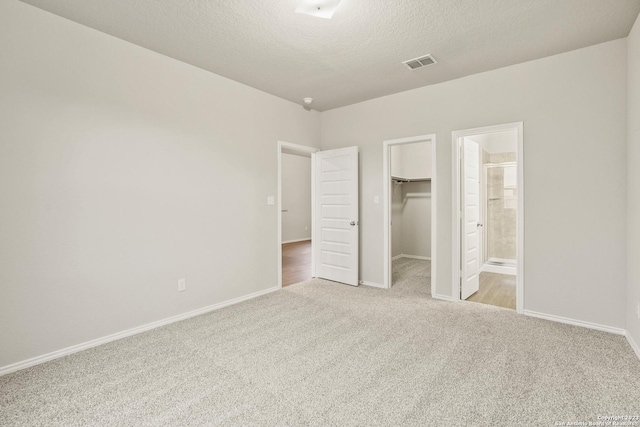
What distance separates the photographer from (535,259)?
3.27 meters

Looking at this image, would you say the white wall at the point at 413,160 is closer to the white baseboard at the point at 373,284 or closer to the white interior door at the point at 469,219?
the white interior door at the point at 469,219

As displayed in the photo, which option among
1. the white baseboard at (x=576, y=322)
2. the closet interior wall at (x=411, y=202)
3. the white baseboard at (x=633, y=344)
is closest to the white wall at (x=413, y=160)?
the closet interior wall at (x=411, y=202)

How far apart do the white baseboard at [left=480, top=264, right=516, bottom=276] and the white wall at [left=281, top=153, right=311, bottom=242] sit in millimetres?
5407

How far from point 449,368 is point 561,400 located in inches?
25.5

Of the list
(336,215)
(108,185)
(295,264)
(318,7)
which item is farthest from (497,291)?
(108,185)

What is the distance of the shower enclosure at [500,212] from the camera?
5820mm

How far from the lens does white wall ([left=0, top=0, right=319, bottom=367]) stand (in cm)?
232

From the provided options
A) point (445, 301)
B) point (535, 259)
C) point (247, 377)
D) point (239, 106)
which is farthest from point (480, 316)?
point (239, 106)

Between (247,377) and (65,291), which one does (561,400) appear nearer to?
(247,377)

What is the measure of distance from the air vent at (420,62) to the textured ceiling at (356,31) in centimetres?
7

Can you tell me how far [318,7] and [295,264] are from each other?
458cm

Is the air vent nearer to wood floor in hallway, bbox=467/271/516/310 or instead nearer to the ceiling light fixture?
the ceiling light fixture

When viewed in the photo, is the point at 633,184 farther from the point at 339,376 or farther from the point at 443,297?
the point at 339,376

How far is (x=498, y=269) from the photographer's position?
5355 millimetres
